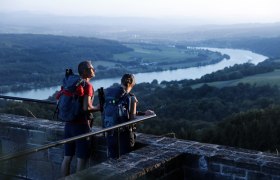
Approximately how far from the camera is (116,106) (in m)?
4.09

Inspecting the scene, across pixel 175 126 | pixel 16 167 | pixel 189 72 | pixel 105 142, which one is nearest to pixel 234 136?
pixel 175 126

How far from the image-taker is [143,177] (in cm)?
363

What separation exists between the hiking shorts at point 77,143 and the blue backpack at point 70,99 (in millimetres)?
169

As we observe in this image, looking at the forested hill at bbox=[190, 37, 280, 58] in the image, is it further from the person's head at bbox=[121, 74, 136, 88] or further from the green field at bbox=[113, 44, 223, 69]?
the person's head at bbox=[121, 74, 136, 88]

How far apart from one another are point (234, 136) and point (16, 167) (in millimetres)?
18366

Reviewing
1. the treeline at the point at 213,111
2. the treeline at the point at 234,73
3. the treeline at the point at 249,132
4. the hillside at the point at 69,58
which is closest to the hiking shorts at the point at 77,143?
the treeline at the point at 213,111

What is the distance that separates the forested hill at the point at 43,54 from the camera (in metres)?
28.7

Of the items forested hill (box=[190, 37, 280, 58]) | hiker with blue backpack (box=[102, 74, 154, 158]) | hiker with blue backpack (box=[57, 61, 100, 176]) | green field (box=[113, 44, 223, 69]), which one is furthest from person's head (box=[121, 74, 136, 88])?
forested hill (box=[190, 37, 280, 58])

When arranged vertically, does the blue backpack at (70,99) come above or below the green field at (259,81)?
above

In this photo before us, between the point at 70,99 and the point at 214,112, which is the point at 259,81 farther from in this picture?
the point at 70,99

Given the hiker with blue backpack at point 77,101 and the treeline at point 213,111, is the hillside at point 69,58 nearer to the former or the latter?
the treeline at point 213,111

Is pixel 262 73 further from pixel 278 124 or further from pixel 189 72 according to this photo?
pixel 278 124

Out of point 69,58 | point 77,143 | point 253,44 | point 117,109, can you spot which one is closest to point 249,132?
point 77,143

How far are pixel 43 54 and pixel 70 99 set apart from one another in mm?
39023
